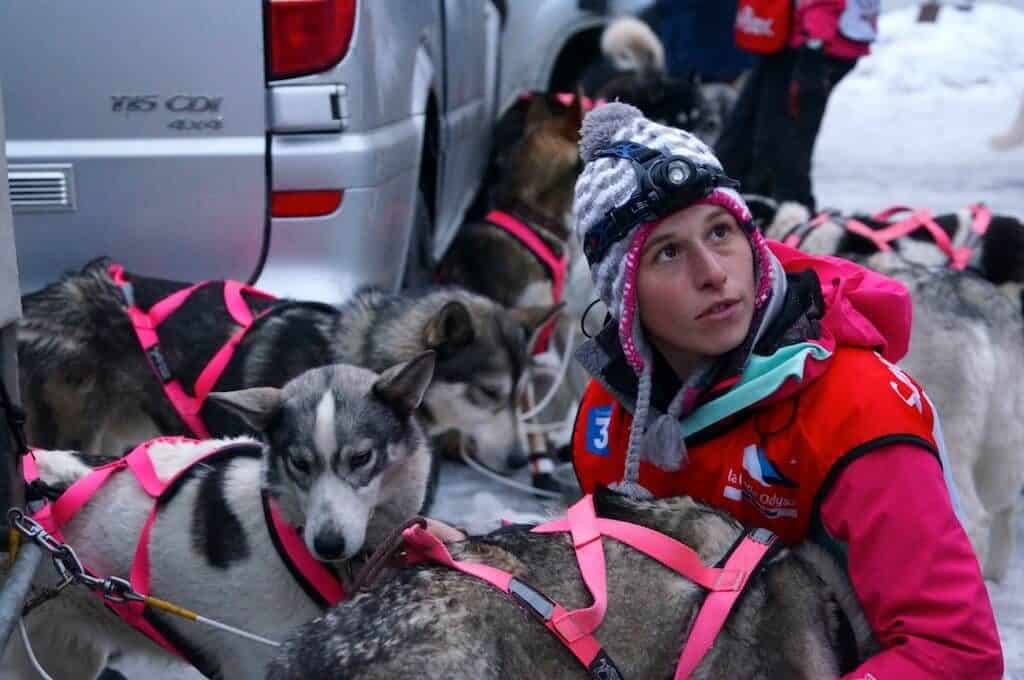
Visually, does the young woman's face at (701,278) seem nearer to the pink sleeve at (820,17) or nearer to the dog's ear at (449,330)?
the dog's ear at (449,330)

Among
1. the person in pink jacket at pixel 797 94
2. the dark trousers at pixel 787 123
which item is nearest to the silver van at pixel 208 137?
the person in pink jacket at pixel 797 94

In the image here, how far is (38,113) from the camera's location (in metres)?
3.25

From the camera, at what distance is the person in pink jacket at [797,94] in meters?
5.62

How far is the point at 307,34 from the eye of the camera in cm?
322

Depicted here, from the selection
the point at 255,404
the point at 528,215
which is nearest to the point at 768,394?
the point at 255,404

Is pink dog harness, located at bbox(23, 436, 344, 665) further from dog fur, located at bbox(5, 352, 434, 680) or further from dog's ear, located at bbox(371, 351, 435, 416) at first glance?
dog's ear, located at bbox(371, 351, 435, 416)

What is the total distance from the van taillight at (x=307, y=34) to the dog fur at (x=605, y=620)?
1946mm

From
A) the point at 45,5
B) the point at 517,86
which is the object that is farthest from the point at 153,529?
the point at 517,86

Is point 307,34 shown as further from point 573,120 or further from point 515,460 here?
point 573,120

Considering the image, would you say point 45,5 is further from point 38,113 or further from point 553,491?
point 553,491

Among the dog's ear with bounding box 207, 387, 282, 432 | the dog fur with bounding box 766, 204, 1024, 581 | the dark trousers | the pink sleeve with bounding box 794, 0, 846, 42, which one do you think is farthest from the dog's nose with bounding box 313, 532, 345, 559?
the pink sleeve with bounding box 794, 0, 846, 42

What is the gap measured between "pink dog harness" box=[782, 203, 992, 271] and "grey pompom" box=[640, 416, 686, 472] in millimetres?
2070

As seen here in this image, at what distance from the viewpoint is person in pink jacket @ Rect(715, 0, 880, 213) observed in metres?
5.62

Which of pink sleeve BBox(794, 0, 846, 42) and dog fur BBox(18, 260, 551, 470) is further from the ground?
pink sleeve BBox(794, 0, 846, 42)
